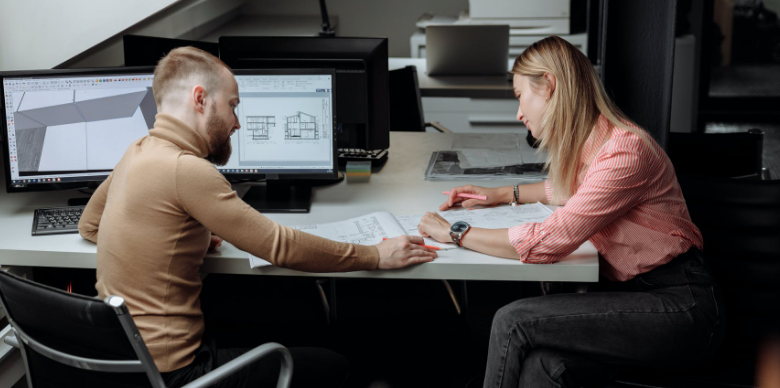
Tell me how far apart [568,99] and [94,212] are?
1.22m

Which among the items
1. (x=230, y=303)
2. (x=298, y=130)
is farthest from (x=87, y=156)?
(x=230, y=303)

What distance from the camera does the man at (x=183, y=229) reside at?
5.03 feet

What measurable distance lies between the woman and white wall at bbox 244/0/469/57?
3.98 m

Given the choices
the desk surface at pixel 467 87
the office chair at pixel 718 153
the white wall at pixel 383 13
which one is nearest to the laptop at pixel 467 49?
the desk surface at pixel 467 87

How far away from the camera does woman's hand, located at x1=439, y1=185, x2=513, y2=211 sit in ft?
7.01

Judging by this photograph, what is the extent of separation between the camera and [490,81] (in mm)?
4199

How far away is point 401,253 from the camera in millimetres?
1732

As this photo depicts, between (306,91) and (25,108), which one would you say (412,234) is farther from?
(25,108)

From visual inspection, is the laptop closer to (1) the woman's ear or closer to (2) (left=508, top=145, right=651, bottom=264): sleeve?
(1) the woman's ear

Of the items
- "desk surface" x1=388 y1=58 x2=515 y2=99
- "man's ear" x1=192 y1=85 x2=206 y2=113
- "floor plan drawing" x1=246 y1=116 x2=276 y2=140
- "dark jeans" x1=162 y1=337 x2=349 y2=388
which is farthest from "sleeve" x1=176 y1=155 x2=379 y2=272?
"desk surface" x1=388 y1=58 x2=515 y2=99

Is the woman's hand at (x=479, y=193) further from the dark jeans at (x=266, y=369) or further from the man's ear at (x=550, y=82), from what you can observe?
the dark jeans at (x=266, y=369)

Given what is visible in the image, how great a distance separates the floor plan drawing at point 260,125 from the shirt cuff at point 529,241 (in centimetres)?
82

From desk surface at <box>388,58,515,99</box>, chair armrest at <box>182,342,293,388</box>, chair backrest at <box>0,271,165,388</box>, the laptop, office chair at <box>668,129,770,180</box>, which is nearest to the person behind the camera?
chair backrest at <box>0,271,165,388</box>

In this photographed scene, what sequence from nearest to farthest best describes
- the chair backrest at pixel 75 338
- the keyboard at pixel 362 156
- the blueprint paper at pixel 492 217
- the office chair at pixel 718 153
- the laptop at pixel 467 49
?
1. the chair backrest at pixel 75 338
2. the blueprint paper at pixel 492 217
3. the office chair at pixel 718 153
4. the keyboard at pixel 362 156
5. the laptop at pixel 467 49
